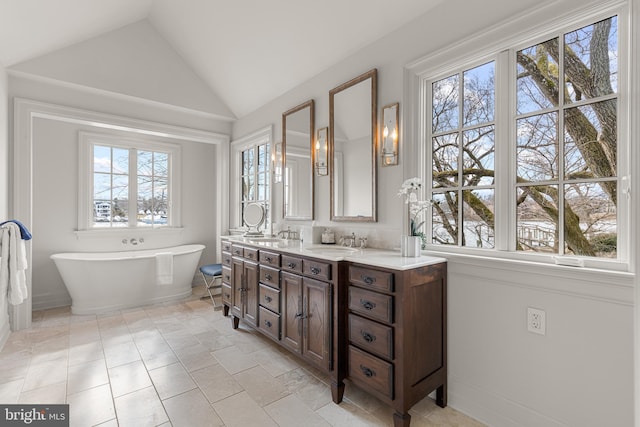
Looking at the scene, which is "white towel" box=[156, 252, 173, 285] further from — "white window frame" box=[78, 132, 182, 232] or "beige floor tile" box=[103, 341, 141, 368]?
"beige floor tile" box=[103, 341, 141, 368]

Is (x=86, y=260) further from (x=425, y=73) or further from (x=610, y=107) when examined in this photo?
(x=610, y=107)

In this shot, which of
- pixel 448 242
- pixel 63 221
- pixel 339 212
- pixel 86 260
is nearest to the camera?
pixel 448 242

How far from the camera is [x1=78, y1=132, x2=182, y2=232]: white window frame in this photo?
419cm

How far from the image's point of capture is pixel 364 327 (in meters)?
1.88

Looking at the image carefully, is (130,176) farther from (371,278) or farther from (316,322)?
Result: (371,278)

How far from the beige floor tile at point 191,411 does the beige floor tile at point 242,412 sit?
0.05m

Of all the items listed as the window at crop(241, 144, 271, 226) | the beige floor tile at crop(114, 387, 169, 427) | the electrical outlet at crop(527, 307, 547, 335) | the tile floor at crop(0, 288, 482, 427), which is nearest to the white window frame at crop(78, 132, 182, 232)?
the window at crop(241, 144, 271, 226)

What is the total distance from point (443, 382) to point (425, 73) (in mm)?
2099

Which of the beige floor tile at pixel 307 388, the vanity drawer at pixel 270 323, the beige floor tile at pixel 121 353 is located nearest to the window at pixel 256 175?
the vanity drawer at pixel 270 323

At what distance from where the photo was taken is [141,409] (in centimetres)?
192

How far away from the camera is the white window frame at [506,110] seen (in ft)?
4.74

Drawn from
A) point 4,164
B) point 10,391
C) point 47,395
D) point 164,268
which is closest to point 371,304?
point 47,395

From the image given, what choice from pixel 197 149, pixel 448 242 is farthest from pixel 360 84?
pixel 197 149

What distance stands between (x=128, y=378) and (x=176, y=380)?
36 centimetres
